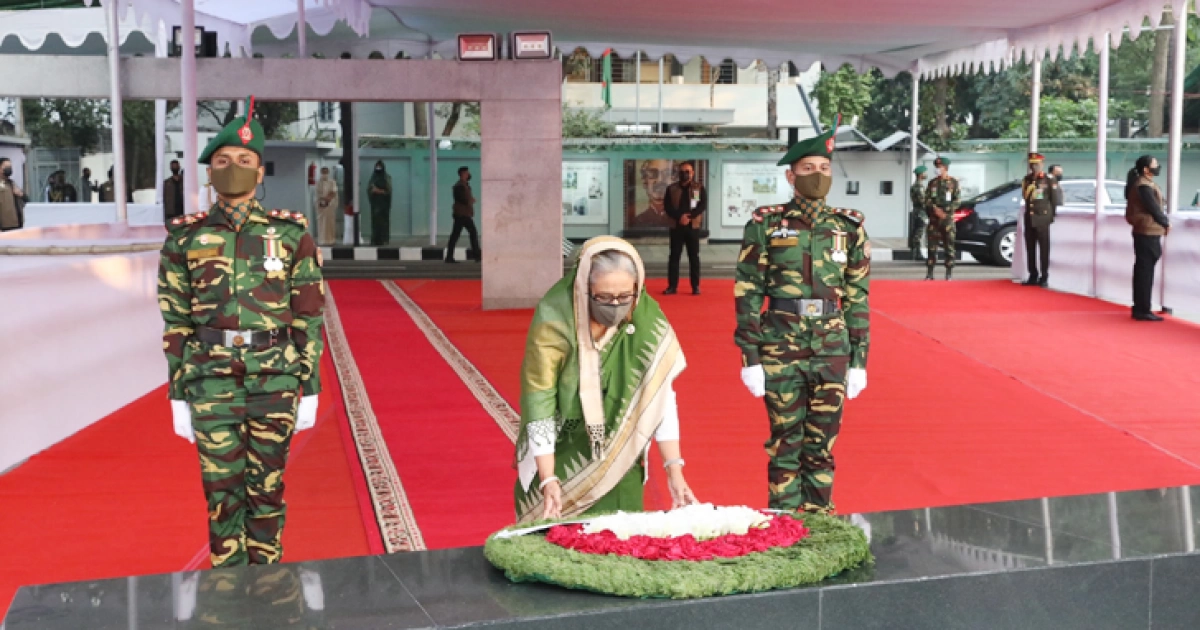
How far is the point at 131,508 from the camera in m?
5.71

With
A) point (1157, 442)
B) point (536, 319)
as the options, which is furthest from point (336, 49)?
point (536, 319)

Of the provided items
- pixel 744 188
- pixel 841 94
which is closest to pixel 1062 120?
pixel 841 94

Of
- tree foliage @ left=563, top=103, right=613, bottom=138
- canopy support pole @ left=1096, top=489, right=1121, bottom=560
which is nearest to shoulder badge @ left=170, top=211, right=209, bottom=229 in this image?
canopy support pole @ left=1096, top=489, right=1121, bottom=560

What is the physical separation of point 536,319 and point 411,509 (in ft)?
7.22

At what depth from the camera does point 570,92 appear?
40906 mm

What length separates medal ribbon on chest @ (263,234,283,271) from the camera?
13.6ft

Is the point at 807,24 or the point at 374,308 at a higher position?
the point at 807,24

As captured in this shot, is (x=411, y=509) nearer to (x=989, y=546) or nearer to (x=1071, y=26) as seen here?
(x=989, y=546)

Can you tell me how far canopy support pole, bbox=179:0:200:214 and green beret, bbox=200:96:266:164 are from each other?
7019mm

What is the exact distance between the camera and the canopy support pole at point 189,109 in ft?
36.6

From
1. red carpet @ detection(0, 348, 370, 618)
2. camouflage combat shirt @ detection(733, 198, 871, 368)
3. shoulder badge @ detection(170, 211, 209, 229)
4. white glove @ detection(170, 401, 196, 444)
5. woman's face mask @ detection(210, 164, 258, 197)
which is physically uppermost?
woman's face mask @ detection(210, 164, 258, 197)

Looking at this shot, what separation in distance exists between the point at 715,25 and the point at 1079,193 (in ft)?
30.0

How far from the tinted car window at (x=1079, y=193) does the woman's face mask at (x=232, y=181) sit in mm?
19392

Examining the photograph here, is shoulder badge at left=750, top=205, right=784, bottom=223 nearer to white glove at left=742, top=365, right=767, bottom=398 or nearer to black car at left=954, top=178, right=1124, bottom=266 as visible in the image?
white glove at left=742, top=365, right=767, bottom=398
